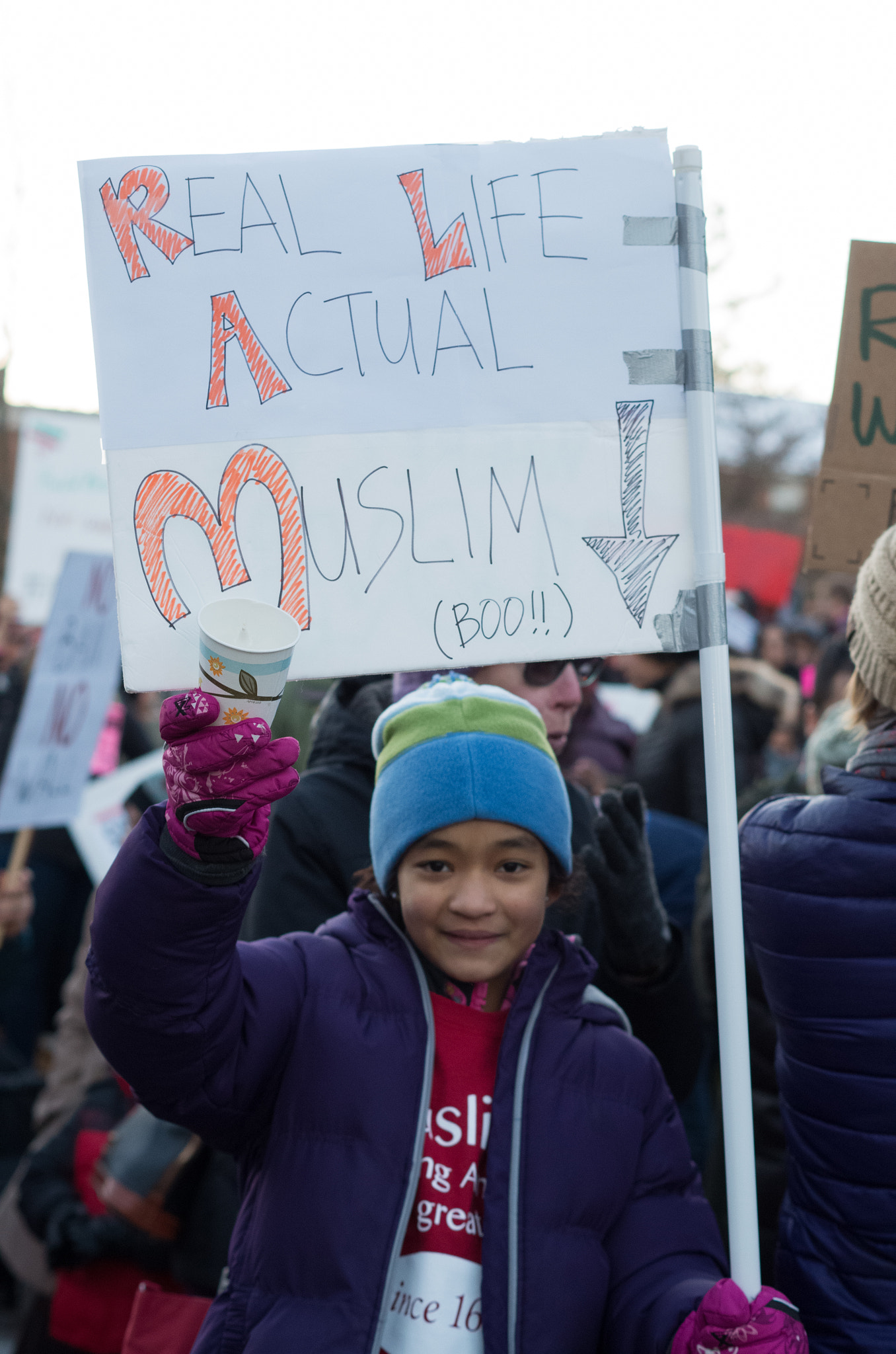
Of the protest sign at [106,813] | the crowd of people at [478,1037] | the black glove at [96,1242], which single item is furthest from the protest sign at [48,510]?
the crowd of people at [478,1037]

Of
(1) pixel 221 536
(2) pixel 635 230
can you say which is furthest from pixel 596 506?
(1) pixel 221 536

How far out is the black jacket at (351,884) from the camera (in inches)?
83.0

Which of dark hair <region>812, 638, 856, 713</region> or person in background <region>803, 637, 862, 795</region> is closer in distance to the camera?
person in background <region>803, 637, 862, 795</region>

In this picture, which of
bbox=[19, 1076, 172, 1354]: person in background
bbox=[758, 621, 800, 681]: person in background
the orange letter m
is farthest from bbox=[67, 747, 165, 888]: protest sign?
bbox=[758, 621, 800, 681]: person in background

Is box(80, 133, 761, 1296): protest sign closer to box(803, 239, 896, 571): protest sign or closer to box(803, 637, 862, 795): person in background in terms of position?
box(803, 637, 862, 795): person in background

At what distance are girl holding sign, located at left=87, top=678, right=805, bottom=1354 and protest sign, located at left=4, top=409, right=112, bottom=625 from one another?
445cm

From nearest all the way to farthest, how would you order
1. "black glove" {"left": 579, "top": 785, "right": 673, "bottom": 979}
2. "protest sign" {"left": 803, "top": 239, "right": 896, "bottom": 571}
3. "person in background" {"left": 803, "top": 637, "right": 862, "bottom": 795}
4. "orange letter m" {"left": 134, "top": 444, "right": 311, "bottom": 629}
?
"orange letter m" {"left": 134, "top": 444, "right": 311, "bottom": 629}
"black glove" {"left": 579, "top": 785, "right": 673, "bottom": 979}
"protest sign" {"left": 803, "top": 239, "right": 896, "bottom": 571}
"person in background" {"left": 803, "top": 637, "right": 862, "bottom": 795}

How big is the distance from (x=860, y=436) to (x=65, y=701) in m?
2.51

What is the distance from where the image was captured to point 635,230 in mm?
1621

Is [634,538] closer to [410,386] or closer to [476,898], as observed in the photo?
[410,386]

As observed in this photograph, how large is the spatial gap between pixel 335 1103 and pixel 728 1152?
19.5 inches

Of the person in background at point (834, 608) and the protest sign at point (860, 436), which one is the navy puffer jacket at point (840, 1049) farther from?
the person in background at point (834, 608)

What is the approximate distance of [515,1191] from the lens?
1.52m

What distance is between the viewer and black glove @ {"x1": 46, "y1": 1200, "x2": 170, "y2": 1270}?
2.54m
